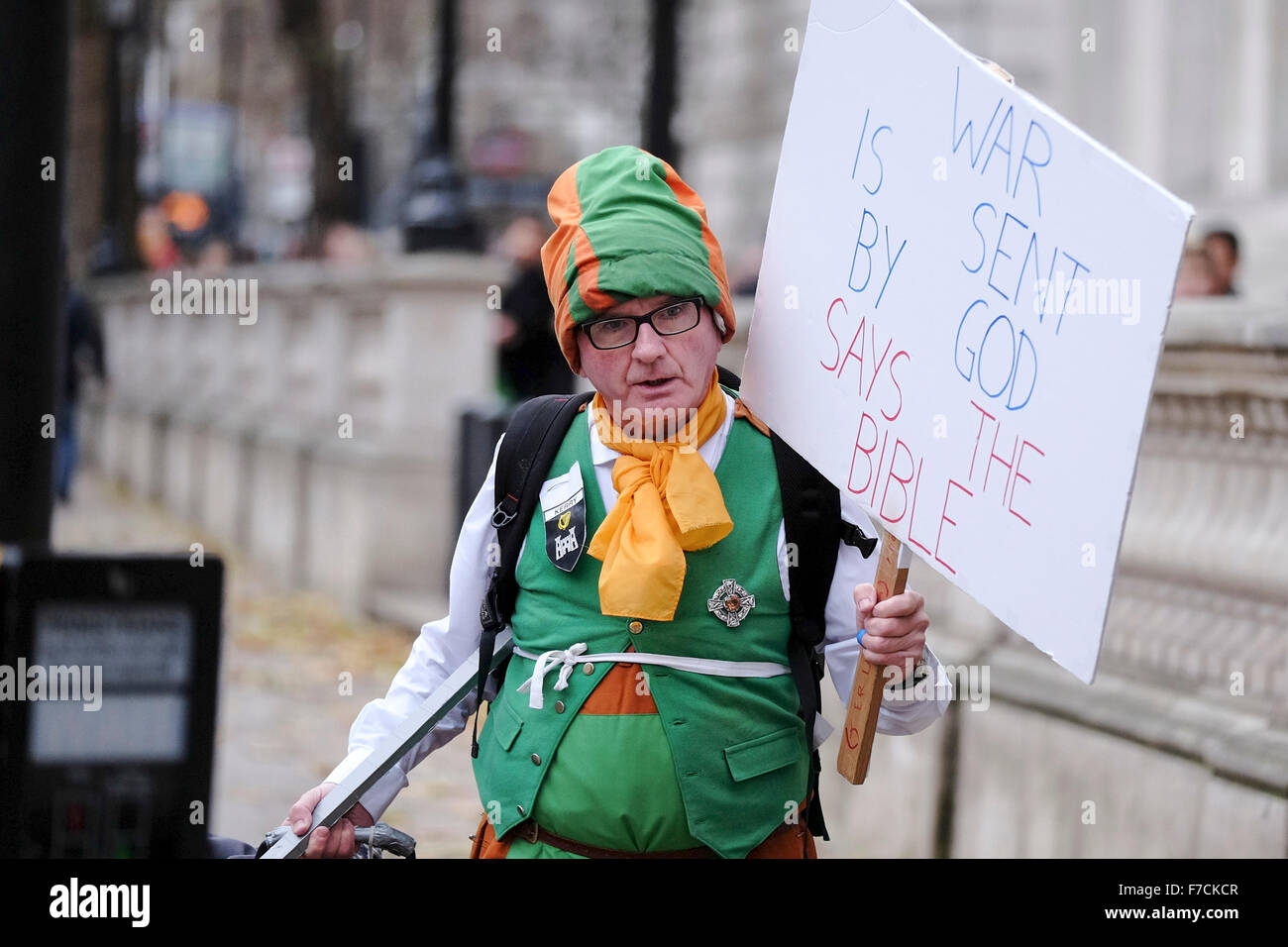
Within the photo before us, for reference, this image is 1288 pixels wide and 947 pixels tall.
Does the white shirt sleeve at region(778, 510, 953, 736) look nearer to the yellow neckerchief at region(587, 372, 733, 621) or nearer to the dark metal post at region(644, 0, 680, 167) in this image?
the yellow neckerchief at region(587, 372, 733, 621)

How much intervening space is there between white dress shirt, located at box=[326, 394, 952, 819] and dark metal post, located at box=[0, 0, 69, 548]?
1.75m

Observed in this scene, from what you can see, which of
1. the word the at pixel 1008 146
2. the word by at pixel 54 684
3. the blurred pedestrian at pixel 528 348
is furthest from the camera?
the blurred pedestrian at pixel 528 348

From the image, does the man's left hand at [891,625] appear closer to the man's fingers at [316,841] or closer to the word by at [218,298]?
the man's fingers at [316,841]

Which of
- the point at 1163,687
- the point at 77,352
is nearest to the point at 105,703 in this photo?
the point at 1163,687

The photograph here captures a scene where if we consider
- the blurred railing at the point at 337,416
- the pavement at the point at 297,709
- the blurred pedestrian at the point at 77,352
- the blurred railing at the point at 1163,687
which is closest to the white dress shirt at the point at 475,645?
the pavement at the point at 297,709

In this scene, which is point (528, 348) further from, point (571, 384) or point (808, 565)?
point (808, 565)

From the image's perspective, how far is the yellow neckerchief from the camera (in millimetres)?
2863

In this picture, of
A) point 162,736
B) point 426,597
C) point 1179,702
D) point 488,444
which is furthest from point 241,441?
point 162,736

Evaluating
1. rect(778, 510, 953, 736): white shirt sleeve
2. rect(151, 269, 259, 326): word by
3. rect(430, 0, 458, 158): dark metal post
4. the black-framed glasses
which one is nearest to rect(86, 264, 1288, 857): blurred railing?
rect(778, 510, 953, 736): white shirt sleeve

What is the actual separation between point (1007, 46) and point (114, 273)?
12.5 meters

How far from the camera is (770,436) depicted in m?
3.12

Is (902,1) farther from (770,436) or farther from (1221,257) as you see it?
(1221,257)

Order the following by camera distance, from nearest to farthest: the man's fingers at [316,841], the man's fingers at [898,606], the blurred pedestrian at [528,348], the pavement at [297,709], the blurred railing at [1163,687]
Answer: the man's fingers at [898,606]
the man's fingers at [316,841]
the blurred railing at [1163,687]
the pavement at [297,709]
the blurred pedestrian at [528,348]

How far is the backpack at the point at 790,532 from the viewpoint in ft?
9.70
